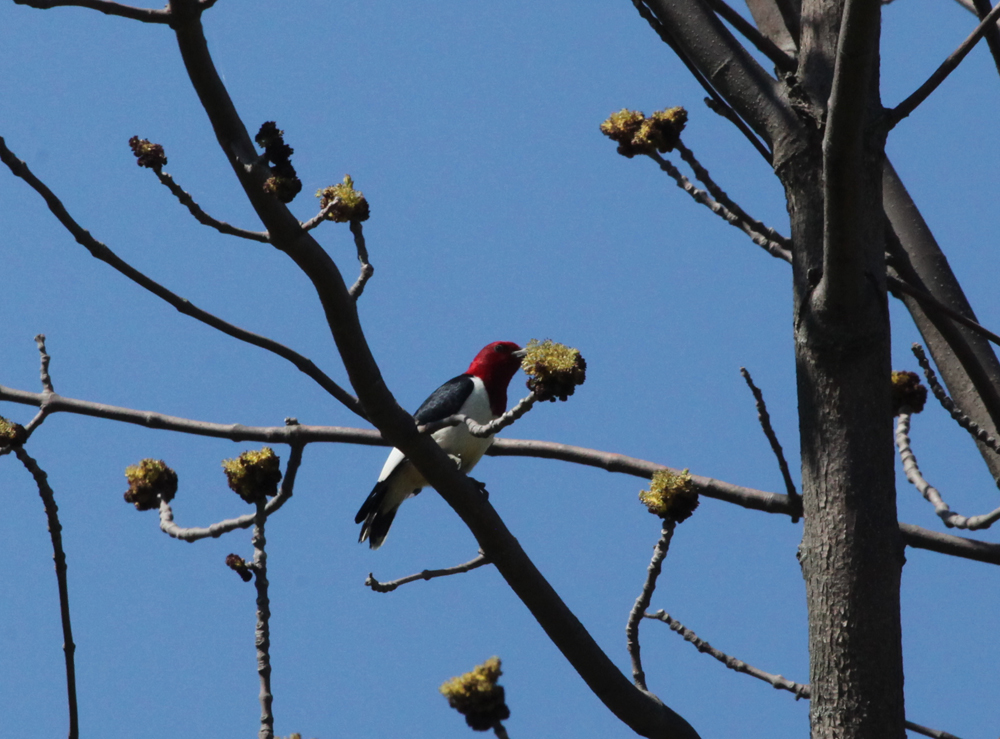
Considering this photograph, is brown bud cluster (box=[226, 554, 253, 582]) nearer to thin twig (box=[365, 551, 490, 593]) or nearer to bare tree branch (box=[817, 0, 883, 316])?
thin twig (box=[365, 551, 490, 593])

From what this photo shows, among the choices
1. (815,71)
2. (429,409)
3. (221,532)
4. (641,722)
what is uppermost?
(429,409)

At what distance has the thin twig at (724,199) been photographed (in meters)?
3.11

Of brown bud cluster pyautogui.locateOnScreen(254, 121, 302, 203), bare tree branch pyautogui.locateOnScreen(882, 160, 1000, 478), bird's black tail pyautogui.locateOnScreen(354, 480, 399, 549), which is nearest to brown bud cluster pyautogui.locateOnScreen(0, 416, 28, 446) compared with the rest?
brown bud cluster pyautogui.locateOnScreen(254, 121, 302, 203)

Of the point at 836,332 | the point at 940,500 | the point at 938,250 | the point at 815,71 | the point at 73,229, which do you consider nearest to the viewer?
the point at 73,229

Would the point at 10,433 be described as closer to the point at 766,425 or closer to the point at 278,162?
the point at 278,162

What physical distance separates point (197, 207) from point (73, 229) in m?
0.26

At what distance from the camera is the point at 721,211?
3172 millimetres

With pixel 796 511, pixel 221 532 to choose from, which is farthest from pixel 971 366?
pixel 221 532

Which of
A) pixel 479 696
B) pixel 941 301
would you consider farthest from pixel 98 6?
pixel 941 301

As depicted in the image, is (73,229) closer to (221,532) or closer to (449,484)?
(221,532)

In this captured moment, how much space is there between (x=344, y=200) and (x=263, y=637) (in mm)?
963

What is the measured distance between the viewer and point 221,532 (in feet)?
8.27

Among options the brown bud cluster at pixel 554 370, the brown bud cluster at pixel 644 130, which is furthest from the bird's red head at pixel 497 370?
the brown bud cluster at pixel 554 370

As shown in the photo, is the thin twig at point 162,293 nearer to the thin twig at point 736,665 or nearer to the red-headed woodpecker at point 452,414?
the thin twig at point 736,665
